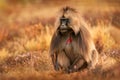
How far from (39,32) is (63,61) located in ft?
1.91

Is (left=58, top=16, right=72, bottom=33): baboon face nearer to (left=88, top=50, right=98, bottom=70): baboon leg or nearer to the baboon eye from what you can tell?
the baboon eye

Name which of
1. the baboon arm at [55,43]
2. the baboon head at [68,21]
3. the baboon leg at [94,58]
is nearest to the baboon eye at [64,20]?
the baboon head at [68,21]

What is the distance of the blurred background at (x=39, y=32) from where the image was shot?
23.1 ft

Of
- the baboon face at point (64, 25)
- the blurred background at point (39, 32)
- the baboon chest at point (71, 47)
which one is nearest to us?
the baboon face at point (64, 25)

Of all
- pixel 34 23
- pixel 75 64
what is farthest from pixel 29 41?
pixel 75 64

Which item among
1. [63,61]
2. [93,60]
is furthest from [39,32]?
[93,60]

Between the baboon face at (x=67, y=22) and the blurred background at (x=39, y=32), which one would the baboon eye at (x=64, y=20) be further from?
Result: the blurred background at (x=39, y=32)

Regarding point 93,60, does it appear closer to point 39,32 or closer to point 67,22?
point 67,22

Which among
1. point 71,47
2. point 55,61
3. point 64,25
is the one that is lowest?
point 55,61

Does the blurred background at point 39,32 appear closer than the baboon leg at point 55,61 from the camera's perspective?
No

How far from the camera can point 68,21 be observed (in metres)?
6.65

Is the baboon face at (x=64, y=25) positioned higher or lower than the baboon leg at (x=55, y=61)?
higher

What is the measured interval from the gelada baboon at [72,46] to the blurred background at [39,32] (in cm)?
18

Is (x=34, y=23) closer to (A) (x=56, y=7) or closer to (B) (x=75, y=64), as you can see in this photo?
(A) (x=56, y=7)
